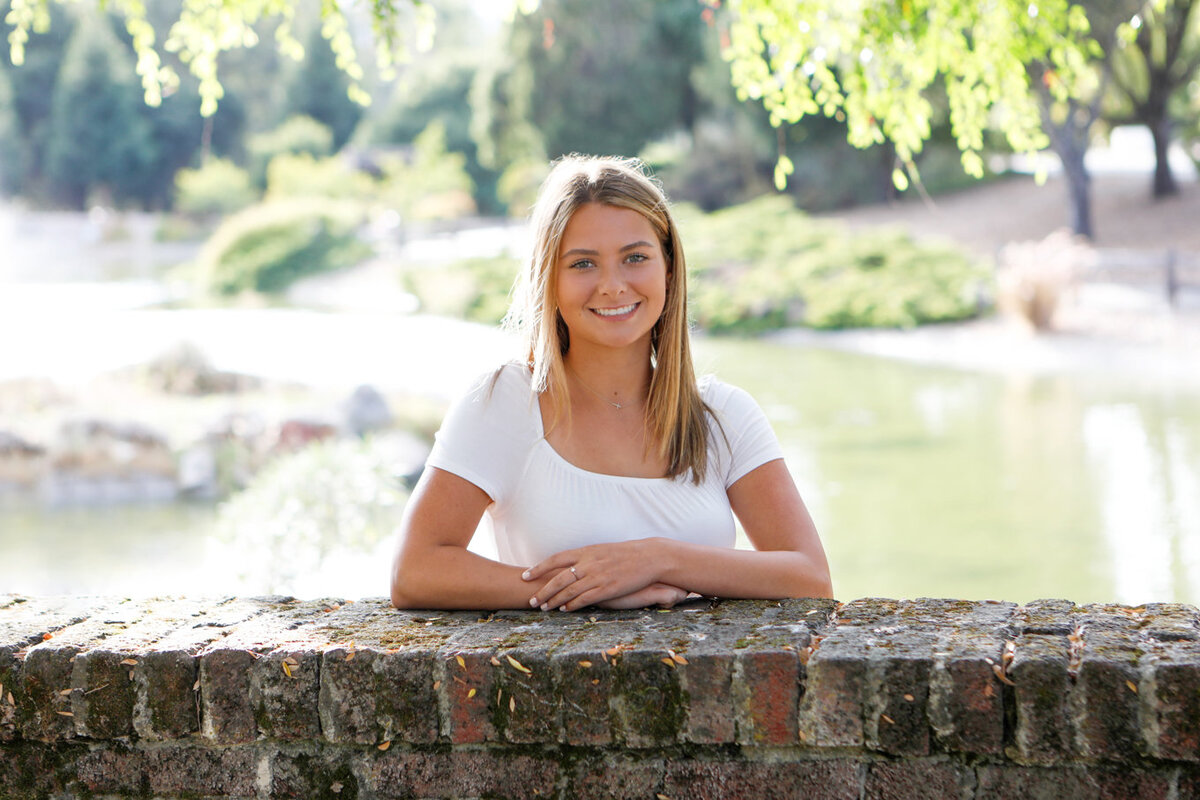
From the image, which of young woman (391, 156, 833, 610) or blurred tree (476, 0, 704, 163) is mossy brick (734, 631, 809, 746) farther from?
blurred tree (476, 0, 704, 163)

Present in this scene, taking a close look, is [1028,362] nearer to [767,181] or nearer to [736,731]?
[736,731]

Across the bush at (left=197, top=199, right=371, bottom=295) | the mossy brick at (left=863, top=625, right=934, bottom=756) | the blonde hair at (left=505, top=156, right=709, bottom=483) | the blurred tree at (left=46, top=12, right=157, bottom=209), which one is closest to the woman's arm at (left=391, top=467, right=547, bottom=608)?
the blonde hair at (left=505, top=156, right=709, bottom=483)

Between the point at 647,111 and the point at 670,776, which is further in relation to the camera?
the point at 647,111

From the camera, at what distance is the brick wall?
1375 mm

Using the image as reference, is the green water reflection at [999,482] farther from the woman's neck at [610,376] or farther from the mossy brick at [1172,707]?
the mossy brick at [1172,707]

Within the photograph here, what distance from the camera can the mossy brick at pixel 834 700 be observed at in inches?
55.6

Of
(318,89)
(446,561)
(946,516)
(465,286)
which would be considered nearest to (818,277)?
(465,286)

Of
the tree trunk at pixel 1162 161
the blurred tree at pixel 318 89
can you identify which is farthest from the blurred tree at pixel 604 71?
the blurred tree at pixel 318 89

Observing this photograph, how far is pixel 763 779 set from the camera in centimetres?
146

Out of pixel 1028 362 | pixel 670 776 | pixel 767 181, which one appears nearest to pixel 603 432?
pixel 670 776

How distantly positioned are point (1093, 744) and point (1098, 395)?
10.5 meters

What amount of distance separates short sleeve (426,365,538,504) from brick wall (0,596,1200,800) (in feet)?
0.85

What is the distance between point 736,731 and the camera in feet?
4.75

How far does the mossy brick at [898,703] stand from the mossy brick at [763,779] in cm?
5
